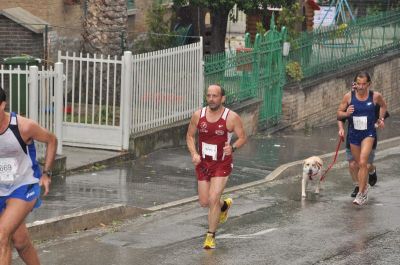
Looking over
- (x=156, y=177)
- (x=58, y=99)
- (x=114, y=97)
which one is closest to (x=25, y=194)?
(x=58, y=99)

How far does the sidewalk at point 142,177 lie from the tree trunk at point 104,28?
2291mm

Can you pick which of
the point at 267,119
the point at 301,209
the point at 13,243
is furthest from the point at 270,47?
the point at 13,243

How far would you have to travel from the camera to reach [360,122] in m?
13.3

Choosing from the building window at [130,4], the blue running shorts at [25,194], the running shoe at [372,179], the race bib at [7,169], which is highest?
the building window at [130,4]

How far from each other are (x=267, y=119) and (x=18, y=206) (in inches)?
539

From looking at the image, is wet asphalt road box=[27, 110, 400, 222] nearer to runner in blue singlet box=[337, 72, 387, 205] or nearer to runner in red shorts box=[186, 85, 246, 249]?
runner in red shorts box=[186, 85, 246, 249]

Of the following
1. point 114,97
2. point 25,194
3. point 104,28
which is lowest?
point 114,97

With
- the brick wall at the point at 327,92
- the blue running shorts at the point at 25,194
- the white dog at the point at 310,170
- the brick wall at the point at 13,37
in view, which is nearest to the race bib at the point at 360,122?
the white dog at the point at 310,170

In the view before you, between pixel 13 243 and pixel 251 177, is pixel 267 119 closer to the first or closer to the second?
pixel 251 177

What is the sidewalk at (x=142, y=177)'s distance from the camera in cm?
1226

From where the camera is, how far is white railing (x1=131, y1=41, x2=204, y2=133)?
651 inches

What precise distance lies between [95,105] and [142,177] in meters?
2.16

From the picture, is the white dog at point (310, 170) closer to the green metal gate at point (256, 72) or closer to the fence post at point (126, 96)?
the fence post at point (126, 96)

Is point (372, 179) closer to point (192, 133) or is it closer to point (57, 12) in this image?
point (192, 133)
